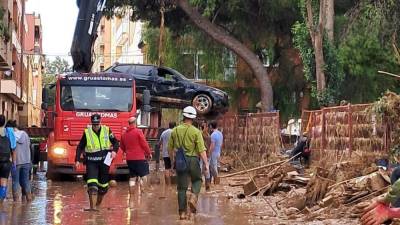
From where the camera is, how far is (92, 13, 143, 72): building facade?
225ft

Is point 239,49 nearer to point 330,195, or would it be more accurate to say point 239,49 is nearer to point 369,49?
point 369,49

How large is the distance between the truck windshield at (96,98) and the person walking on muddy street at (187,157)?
8389 mm

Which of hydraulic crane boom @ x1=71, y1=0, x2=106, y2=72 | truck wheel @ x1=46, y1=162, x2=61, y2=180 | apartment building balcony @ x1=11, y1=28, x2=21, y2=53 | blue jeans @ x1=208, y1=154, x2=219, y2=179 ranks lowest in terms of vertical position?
truck wheel @ x1=46, y1=162, x2=61, y2=180

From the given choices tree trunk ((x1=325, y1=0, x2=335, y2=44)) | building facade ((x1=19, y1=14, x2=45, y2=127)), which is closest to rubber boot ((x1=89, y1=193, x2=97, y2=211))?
tree trunk ((x1=325, y1=0, x2=335, y2=44))

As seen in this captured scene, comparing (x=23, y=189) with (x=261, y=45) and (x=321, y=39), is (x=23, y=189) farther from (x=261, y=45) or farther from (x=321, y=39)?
(x=261, y=45)

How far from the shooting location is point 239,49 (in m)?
30.3

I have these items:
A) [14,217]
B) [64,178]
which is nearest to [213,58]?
[64,178]

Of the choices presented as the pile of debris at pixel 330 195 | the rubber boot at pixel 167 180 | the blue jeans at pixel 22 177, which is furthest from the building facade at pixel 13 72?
the pile of debris at pixel 330 195

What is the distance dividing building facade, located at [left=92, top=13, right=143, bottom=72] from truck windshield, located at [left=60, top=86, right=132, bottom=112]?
30.9m

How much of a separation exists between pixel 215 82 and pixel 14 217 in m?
30.0

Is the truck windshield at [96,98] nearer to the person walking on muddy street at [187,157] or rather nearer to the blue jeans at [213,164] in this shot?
the blue jeans at [213,164]

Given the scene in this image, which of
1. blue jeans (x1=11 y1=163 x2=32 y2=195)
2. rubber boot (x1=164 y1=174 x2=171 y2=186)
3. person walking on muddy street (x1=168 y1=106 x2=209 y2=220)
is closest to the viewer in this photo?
person walking on muddy street (x1=168 y1=106 x2=209 y2=220)

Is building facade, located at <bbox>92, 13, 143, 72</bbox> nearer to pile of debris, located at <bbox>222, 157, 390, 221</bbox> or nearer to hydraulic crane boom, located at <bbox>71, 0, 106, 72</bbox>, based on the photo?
hydraulic crane boom, located at <bbox>71, 0, 106, 72</bbox>

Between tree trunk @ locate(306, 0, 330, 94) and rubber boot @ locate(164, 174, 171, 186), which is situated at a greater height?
tree trunk @ locate(306, 0, 330, 94)
